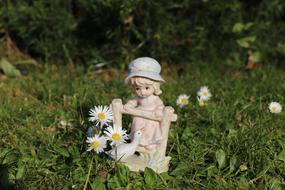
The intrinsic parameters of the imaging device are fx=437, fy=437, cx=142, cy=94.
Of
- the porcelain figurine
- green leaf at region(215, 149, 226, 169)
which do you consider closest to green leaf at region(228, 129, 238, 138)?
green leaf at region(215, 149, 226, 169)

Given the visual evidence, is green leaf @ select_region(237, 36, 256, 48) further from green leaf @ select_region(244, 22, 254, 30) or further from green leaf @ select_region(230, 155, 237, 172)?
green leaf @ select_region(230, 155, 237, 172)

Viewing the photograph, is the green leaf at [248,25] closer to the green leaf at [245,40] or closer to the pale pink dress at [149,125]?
the green leaf at [245,40]

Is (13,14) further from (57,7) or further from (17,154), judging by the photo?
(17,154)

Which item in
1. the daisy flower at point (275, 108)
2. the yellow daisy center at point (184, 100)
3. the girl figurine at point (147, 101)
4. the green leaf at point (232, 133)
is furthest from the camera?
the yellow daisy center at point (184, 100)

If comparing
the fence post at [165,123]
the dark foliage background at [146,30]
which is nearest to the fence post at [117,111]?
the fence post at [165,123]

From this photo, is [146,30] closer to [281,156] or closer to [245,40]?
[245,40]

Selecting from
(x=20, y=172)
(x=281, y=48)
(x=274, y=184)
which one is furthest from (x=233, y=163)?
(x=281, y=48)
